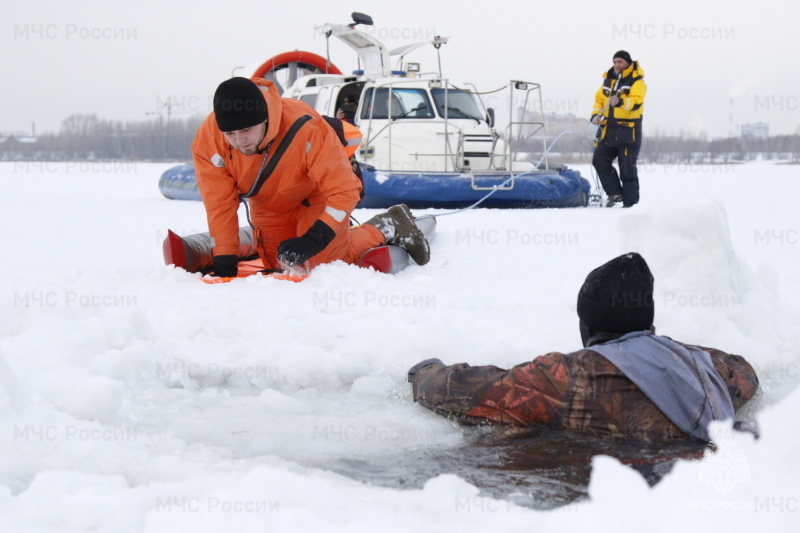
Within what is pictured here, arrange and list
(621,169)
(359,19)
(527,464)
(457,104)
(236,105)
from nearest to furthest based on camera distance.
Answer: (527,464) → (236,105) → (621,169) → (457,104) → (359,19)

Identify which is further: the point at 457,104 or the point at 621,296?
the point at 457,104

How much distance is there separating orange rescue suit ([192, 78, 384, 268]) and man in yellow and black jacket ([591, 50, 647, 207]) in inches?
199

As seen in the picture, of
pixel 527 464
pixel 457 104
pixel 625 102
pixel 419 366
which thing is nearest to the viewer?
pixel 527 464

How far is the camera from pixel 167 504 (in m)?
1.58

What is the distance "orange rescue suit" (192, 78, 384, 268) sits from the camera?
12.5ft

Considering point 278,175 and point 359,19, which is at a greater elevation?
point 359,19

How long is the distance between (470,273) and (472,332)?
135cm

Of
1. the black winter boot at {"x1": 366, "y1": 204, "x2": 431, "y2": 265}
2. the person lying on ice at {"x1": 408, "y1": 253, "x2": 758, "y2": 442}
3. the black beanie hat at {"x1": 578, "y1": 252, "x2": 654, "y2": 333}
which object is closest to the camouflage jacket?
the person lying on ice at {"x1": 408, "y1": 253, "x2": 758, "y2": 442}

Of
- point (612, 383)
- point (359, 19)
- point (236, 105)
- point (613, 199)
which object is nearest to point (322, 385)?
point (612, 383)

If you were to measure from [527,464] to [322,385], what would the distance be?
838mm

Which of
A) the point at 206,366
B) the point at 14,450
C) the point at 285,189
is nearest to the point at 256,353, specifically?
Result: the point at 206,366

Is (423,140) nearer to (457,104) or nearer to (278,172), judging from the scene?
(457,104)

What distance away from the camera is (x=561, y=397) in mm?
2188

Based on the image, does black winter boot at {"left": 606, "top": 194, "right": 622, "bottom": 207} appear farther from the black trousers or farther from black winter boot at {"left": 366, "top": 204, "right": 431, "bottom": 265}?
black winter boot at {"left": 366, "top": 204, "right": 431, "bottom": 265}
